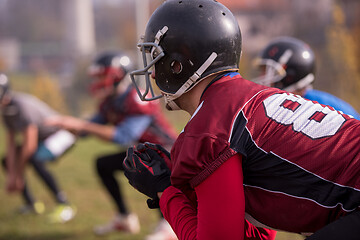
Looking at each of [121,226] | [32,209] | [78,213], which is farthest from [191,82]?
[32,209]

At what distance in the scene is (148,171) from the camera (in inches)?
84.4

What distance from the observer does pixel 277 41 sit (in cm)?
413

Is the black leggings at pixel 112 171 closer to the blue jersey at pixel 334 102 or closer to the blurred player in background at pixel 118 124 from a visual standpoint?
the blurred player in background at pixel 118 124

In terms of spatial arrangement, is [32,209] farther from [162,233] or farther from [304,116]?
[304,116]

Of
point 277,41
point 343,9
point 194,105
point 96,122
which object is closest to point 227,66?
point 194,105

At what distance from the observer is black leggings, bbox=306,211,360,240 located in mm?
1664

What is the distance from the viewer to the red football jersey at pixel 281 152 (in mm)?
1717

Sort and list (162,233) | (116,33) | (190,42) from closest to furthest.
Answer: (190,42) → (162,233) → (116,33)

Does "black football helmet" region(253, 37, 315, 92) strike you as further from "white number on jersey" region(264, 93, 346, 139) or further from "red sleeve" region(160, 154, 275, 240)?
"red sleeve" region(160, 154, 275, 240)

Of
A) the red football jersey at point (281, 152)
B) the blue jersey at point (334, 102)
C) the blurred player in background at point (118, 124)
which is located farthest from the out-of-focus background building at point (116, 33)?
the red football jersey at point (281, 152)

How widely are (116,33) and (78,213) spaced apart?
28476mm

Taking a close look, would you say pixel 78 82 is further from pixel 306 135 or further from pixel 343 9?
pixel 306 135

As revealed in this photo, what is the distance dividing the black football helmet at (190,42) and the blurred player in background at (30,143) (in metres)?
3.96

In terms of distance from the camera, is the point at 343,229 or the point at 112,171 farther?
the point at 112,171
